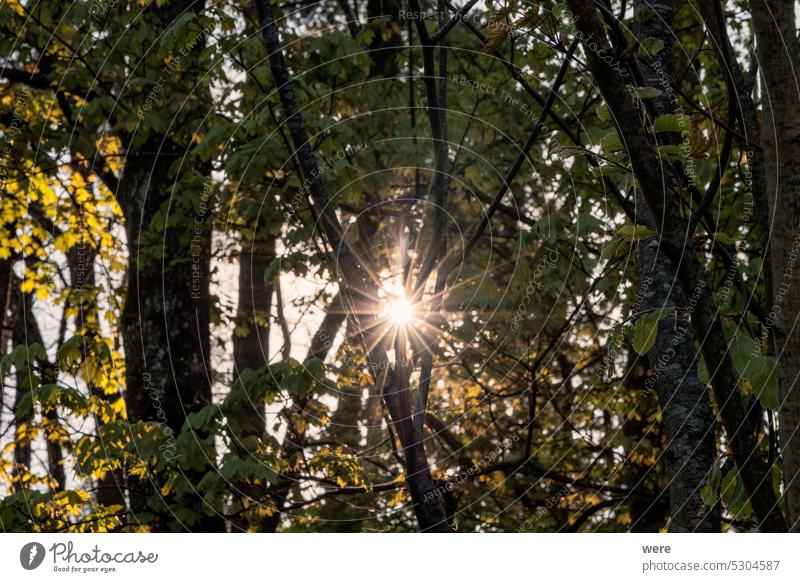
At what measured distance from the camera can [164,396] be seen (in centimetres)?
713

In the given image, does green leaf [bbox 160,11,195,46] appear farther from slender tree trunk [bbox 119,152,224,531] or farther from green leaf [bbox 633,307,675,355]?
green leaf [bbox 633,307,675,355]

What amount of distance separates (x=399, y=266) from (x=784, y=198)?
5.24 m

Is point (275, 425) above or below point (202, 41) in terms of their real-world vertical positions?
below

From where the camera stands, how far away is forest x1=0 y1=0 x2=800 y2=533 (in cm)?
351

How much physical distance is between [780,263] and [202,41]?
5.63m

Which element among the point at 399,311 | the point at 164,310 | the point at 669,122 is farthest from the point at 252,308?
the point at 669,122

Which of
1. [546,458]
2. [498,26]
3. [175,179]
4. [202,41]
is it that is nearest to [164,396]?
[175,179]

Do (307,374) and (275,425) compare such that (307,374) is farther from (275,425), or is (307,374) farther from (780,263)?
(780,263)

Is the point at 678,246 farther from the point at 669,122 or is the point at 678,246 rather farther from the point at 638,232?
the point at 669,122

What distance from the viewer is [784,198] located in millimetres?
2471

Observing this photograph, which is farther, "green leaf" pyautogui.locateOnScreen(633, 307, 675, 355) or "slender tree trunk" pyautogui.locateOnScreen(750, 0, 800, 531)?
"slender tree trunk" pyautogui.locateOnScreen(750, 0, 800, 531)

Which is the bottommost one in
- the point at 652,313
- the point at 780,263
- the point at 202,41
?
the point at 652,313

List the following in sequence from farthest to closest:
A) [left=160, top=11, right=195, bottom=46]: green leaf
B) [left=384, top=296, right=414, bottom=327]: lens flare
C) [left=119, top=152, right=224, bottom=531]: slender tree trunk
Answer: [left=119, top=152, right=224, bottom=531]: slender tree trunk
[left=160, top=11, right=195, bottom=46]: green leaf
[left=384, top=296, right=414, bottom=327]: lens flare

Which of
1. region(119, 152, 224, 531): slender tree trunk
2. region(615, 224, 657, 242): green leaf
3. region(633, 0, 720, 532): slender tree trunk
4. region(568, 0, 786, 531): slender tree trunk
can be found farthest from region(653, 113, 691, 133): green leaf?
region(119, 152, 224, 531): slender tree trunk
